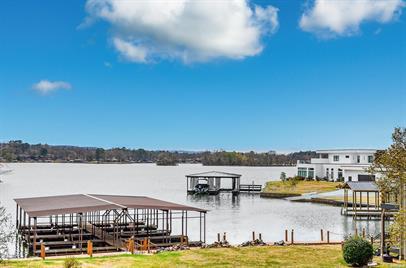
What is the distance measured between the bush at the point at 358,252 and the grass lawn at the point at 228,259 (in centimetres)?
78

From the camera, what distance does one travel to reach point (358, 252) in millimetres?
21219

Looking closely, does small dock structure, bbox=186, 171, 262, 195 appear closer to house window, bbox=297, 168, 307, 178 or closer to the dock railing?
the dock railing

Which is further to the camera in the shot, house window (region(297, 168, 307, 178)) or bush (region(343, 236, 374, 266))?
house window (region(297, 168, 307, 178))

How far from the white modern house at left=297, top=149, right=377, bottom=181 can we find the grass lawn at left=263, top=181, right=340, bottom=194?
3.20 meters

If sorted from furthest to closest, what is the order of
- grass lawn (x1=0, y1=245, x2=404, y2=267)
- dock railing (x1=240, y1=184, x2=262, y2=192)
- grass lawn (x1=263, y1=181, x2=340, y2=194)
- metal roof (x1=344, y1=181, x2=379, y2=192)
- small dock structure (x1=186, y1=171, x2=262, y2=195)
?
dock railing (x1=240, y1=184, x2=262, y2=192)
small dock structure (x1=186, y1=171, x2=262, y2=195)
grass lawn (x1=263, y1=181, x2=340, y2=194)
metal roof (x1=344, y1=181, x2=379, y2=192)
grass lawn (x1=0, y1=245, x2=404, y2=267)

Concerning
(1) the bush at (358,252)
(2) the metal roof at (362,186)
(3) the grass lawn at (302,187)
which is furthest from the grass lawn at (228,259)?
(3) the grass lawn at (302,187)

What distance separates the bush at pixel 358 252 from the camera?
21219 millimetres

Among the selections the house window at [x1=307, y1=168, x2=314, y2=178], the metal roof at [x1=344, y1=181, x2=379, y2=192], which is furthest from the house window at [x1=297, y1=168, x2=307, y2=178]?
the metal roof at [x1=344, y1=181, x2=379, y2=192]

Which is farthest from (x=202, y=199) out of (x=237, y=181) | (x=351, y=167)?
(x=351, y=167)

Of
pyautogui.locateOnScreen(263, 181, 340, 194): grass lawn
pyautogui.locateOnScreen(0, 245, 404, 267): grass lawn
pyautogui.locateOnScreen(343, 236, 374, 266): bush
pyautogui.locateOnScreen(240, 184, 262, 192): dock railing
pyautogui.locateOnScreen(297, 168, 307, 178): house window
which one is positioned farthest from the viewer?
pyautogui.locateOnScreen(297, 168, 307, 178): house window

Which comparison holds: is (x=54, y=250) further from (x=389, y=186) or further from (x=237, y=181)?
(x=237, y=181)

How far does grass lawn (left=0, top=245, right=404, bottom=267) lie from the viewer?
2170 centimetres

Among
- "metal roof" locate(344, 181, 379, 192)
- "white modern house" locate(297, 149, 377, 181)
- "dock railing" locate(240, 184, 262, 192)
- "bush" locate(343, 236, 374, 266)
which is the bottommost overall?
"dock railing" locate(240, 184, 262, 192)

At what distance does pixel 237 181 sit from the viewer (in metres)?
90.4
